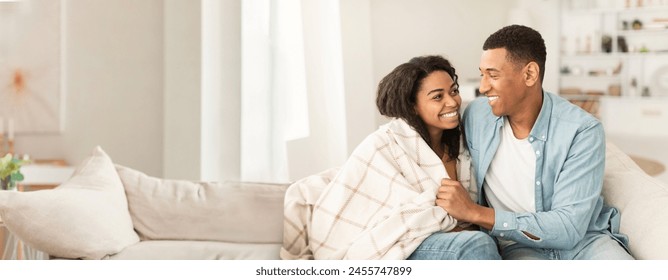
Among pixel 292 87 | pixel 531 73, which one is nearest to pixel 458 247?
pixel 531 73

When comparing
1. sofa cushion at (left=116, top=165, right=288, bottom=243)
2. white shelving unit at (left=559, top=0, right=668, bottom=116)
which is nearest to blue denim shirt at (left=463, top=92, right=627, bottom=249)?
sofa cushion at (left=116, top=165, right=288, bottom=243)

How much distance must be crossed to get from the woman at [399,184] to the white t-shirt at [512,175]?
9cm

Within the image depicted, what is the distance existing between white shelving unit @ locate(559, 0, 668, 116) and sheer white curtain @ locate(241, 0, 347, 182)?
1.74 metres

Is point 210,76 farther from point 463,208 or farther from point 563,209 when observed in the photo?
point 563,209

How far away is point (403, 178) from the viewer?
6.34 ft

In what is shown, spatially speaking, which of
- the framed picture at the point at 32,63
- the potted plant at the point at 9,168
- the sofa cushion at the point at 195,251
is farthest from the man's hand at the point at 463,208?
the framed picture at the point at 32,63

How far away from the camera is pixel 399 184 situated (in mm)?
1921

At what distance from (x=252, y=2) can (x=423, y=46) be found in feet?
2.34

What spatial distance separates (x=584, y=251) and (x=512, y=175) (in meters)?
0.26

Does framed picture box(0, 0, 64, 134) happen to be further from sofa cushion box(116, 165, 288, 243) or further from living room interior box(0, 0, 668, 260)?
sofa cushion box(116, 165, 288, 243)

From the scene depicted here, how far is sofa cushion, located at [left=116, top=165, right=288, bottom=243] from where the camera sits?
217 centimetres
